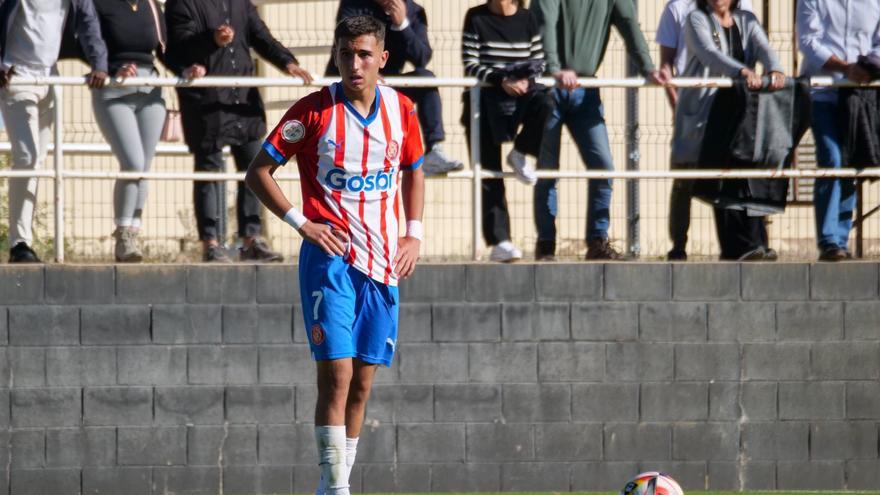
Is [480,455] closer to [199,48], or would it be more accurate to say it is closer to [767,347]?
[767,347]

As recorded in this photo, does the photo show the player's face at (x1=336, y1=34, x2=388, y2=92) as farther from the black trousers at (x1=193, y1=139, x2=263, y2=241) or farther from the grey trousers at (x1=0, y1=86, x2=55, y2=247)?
the grey trousers at (x1=0, y1=86, x2=55, y2=247)

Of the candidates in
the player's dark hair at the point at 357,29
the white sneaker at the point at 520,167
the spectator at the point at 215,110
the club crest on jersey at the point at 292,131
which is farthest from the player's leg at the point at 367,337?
the spectator at the point at 215,110

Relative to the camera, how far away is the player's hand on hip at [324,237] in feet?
23.9

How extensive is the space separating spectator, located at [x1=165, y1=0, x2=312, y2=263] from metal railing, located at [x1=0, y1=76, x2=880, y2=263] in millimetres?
125

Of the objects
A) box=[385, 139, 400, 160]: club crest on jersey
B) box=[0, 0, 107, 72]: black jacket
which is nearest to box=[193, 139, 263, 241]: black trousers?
Result: box=[0, 0, 107, 72]: black jacket

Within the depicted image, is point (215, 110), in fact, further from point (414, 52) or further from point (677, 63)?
point (677, 63)

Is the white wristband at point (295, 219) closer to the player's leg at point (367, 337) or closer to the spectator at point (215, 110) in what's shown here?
the player's leg at point (367, 337)

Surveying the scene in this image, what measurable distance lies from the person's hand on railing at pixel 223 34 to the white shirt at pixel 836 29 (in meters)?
4.00

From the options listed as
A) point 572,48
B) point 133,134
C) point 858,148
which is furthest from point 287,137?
point 858,148

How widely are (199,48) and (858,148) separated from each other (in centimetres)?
460

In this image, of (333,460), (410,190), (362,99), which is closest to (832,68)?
(410,190)

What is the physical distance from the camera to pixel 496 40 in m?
10.4

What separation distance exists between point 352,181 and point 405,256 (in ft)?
1.63

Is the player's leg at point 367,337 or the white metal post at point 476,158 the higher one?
the white metal post at point 476,158
